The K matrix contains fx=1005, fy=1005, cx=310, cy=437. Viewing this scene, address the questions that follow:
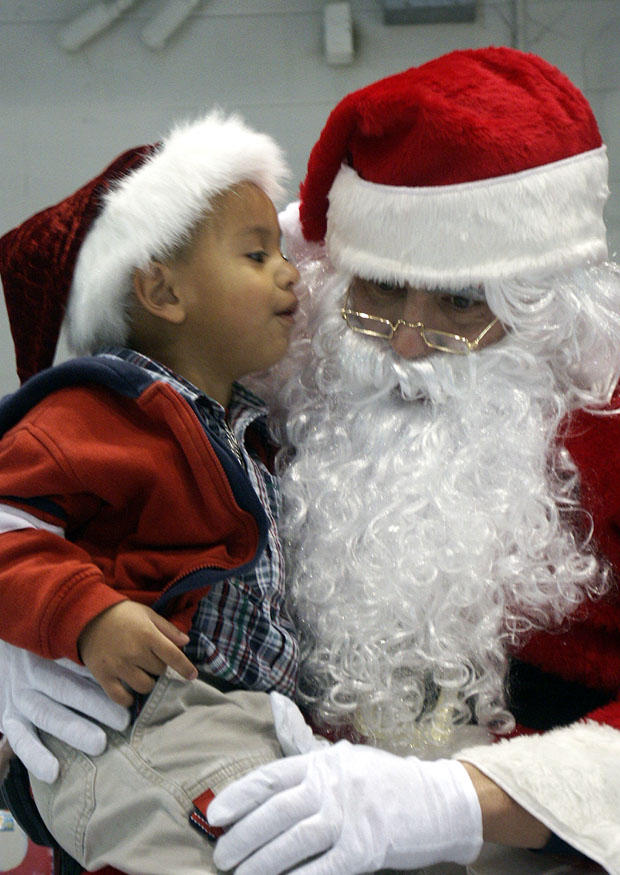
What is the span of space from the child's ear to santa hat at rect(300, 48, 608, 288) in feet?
0.84

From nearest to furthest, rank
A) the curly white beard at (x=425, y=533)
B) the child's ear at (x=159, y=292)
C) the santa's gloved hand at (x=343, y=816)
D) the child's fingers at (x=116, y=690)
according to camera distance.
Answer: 1. the santa's gloved hand at (x=343, y=816)
2. the child's fingers at (x=116, y=690)
3. the curly white beard at (x=425, y=533)
4. the child's ear at (x=159, y=292)

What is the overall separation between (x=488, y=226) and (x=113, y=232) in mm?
514

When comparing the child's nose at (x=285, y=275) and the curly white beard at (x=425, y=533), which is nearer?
the curly white beard at (x=425, y=533)

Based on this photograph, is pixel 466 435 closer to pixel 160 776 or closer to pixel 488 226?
pixel 488 226

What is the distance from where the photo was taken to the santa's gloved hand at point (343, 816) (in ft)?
3.40

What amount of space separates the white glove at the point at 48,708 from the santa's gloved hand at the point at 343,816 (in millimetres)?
197

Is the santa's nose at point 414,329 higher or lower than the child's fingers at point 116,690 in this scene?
higher

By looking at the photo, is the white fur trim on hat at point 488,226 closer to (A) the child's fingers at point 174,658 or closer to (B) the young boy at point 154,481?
(B) the young boy at point 154,481

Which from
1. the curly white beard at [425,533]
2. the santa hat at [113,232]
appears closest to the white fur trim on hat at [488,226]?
the curly white beard at [425,533]

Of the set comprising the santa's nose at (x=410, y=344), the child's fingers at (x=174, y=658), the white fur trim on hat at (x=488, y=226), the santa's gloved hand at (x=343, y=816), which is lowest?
the santa's gloved hand at (x=343, y=816)

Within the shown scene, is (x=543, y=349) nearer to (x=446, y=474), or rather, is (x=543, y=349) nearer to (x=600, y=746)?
(x=446, y=474)

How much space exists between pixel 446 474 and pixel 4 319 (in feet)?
6.74

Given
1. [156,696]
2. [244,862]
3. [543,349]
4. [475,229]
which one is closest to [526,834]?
[244,862]

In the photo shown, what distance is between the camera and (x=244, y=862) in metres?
1.05
